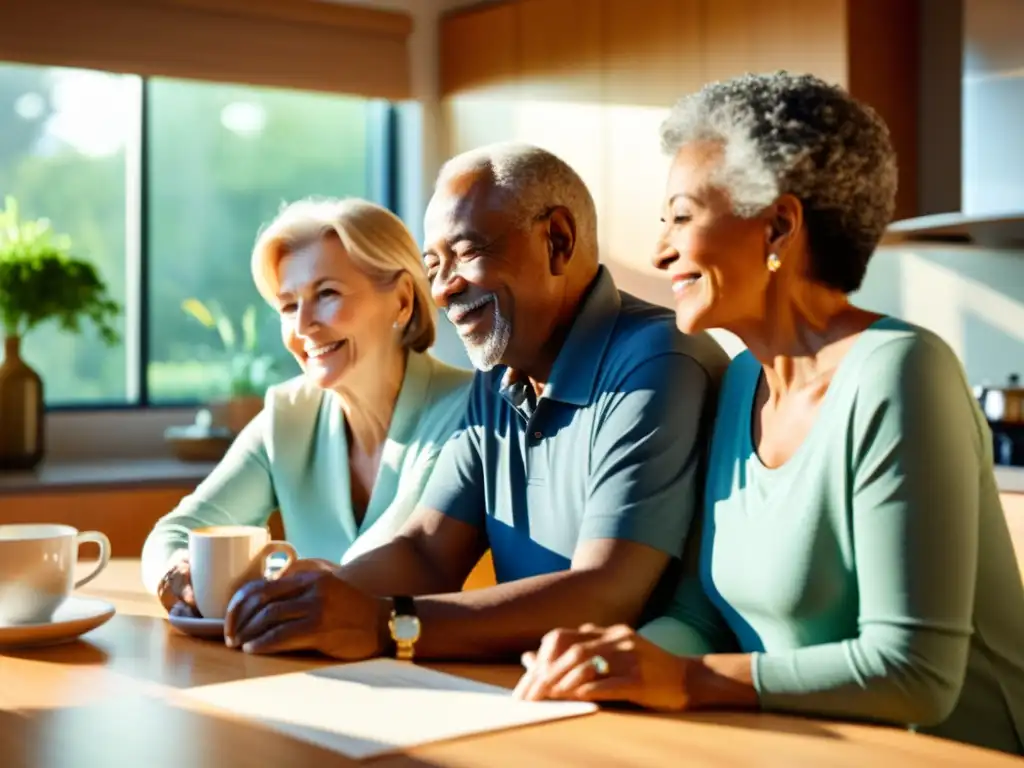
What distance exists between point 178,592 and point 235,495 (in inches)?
20.9

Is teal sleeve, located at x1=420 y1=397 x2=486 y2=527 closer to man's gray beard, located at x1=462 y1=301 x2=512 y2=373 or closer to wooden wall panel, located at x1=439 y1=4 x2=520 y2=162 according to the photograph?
man's gray beard, located at x1=462 y1=301 x2=512 y2=373

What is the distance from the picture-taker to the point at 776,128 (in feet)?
4.41

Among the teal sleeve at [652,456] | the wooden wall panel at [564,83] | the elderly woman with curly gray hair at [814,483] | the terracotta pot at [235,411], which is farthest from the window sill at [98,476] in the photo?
the elderly woman with curly gray hair at [814,483]

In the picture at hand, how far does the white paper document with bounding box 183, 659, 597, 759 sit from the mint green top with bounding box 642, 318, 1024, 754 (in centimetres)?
23

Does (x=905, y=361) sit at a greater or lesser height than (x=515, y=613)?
greater

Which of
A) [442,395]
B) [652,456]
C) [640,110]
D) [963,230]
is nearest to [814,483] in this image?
[652,456]

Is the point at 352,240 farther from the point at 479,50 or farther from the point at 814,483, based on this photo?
the point at 479,50

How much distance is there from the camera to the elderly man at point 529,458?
1.43 metres

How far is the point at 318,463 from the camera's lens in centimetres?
219

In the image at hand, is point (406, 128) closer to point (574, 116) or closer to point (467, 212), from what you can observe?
point (574, 116)

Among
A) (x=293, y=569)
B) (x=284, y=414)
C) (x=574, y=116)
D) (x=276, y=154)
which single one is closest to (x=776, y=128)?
(x=293, y=569)

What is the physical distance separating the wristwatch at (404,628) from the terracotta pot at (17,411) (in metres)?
2.38

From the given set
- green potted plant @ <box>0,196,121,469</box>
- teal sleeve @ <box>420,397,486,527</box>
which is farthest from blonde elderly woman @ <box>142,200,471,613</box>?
green potted plant @ <box>0,196,121,469</box>

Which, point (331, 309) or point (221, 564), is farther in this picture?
point (331, 309)
